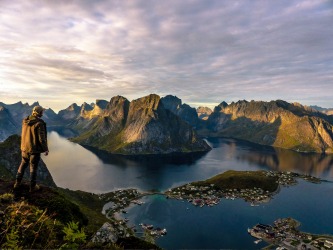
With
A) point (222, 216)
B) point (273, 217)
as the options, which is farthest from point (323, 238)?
point (222, 216)

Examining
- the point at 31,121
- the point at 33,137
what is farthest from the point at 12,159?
the point at 31,121

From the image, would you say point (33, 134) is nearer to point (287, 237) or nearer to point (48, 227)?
point (48, 227)

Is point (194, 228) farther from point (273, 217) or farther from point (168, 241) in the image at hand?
point (273, 217)

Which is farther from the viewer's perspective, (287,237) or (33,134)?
(287,237)

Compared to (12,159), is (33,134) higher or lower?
higher

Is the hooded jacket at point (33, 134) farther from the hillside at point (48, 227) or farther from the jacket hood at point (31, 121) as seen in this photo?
the hillside at point (48, 227)

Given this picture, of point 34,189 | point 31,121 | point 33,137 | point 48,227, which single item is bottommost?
point 34,189

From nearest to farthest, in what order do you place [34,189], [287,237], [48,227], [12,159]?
[48,227]
[34,189]
[287,237]
[12,159]

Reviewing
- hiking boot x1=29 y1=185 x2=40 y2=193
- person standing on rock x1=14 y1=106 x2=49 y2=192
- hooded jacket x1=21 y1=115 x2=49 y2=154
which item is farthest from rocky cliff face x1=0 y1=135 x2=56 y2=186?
hooded jacket x1=21 y1=115 x2=49 y2=154
